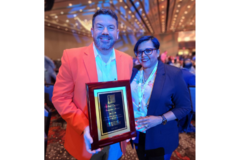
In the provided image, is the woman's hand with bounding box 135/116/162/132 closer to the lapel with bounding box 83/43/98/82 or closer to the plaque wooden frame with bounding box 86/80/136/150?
the plaque wooden frame with bounding box 86/80/136/150

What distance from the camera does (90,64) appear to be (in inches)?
32.7

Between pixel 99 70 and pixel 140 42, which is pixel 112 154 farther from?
pixel 140 42

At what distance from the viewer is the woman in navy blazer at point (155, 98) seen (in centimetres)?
93

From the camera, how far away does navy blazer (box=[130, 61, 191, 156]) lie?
0.93 meters

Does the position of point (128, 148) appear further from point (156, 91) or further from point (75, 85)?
point (75, 85)

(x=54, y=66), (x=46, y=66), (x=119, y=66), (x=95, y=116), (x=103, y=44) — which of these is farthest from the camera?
(x=54, y=66)

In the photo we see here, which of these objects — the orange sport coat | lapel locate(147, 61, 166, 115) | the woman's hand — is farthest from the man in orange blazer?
the woman's hand

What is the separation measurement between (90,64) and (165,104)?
0.68 metres

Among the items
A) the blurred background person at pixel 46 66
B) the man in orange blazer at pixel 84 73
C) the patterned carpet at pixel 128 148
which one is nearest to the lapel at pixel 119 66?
the man in orange blazer at pixel 84 73

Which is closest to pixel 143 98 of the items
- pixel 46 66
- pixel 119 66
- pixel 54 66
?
pixel 119 66

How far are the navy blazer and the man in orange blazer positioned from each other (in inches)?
10.0

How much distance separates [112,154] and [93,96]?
622 mm

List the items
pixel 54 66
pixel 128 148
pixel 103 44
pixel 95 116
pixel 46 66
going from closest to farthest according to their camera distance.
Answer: pixel 95 116 → pixel 103 44 → pixel 46 66 → pixel 128 148 → pixel 54 66
